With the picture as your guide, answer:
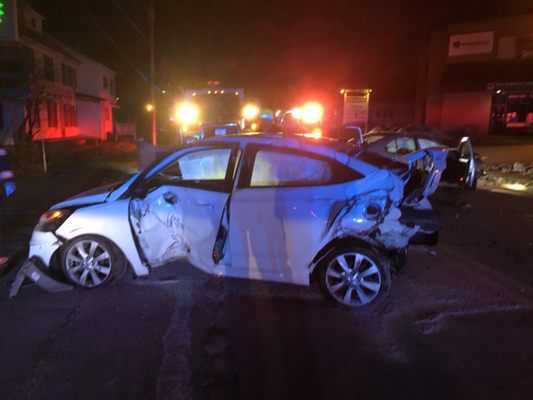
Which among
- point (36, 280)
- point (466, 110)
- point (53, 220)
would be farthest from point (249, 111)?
point (466, 110)

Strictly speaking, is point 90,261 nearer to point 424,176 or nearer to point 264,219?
point 264,219

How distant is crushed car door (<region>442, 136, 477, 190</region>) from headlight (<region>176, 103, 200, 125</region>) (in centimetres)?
917

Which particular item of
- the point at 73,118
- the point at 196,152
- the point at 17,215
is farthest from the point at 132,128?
the point at 196,152

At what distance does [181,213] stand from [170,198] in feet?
0.65

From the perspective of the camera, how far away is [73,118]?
3603 centimetres

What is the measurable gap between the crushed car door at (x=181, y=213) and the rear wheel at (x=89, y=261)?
14.5 inches

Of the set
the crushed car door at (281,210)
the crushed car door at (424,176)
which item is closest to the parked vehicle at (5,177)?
the crushed car door at (281,210)

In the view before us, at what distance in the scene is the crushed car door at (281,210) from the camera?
4.82 m

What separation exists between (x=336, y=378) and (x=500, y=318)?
6.45 ft

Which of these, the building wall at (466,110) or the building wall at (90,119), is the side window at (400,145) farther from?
the building wall at (90,119)

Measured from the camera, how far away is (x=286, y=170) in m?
5.02

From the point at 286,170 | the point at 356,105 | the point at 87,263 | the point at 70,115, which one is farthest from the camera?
the point at 70,115

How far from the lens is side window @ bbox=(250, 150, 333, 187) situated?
495 cm

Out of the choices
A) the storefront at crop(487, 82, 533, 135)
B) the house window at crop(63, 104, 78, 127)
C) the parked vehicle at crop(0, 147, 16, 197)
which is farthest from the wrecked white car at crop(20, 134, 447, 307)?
the house window at crop(63, 104, 78, 127)
